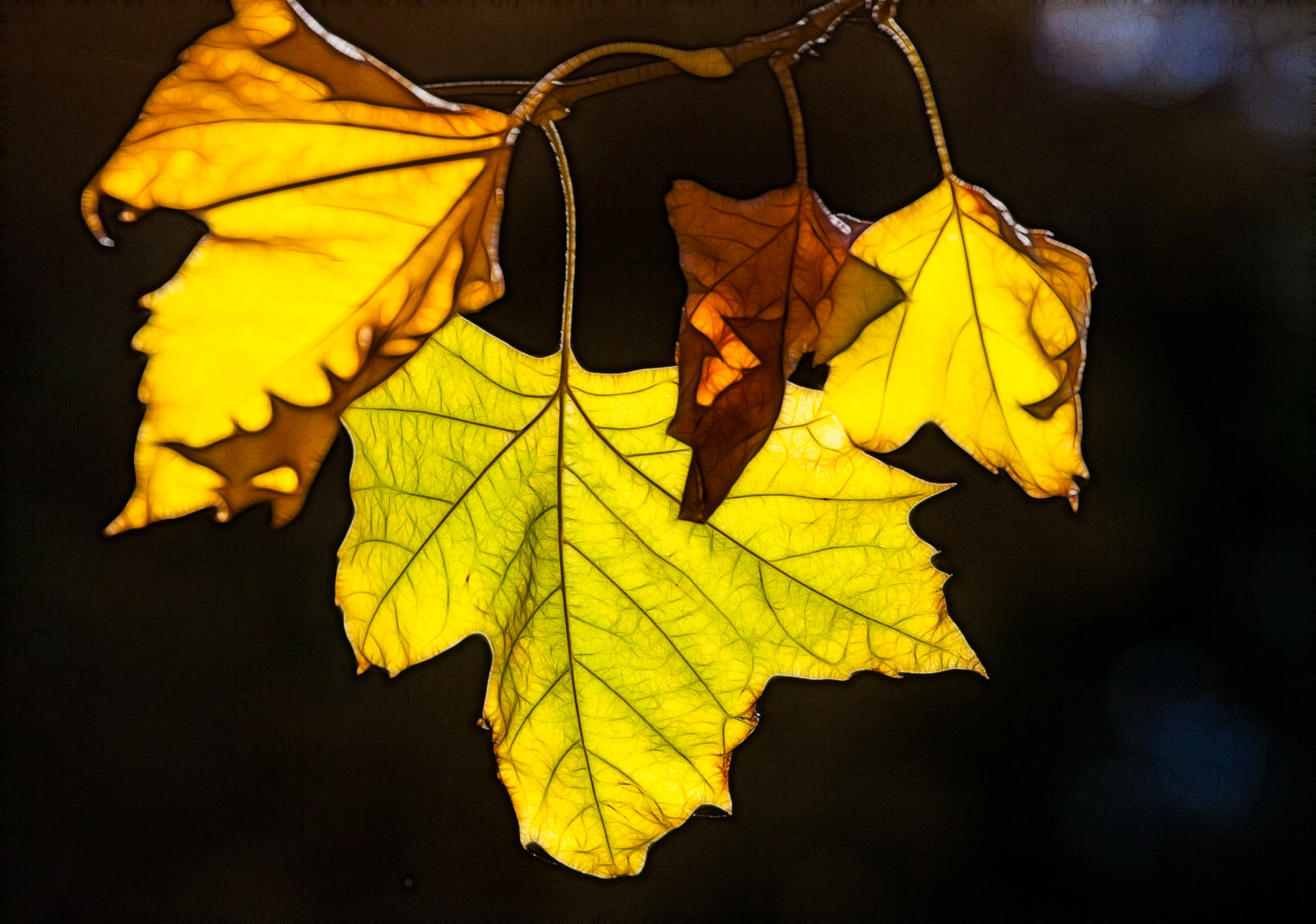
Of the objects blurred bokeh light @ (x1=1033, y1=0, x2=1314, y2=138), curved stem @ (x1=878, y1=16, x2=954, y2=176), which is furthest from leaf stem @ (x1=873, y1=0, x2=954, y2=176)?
blurred bokeh light @ (x1=1033, y1=0, x2=1314, y2=138)

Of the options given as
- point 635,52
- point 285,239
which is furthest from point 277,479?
point 635,52

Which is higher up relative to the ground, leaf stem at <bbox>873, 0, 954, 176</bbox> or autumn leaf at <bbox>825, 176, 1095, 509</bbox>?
leaf stem at <bbox>873, 0, 954, 176</bbox>

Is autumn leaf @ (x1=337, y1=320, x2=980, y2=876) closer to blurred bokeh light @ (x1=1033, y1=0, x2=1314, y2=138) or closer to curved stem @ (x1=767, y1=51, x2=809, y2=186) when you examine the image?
curved stem @ (x1=767, y1=51, x2=809, y2=186)

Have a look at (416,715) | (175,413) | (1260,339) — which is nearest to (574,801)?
(416,715)

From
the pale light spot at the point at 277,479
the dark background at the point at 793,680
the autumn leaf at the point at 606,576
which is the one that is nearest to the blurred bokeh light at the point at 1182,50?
the dark background at the point at 793,680

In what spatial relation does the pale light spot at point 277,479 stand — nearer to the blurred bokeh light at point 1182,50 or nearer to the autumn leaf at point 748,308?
the autumn leaf at point 748,308

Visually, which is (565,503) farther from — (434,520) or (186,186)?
(186,186)

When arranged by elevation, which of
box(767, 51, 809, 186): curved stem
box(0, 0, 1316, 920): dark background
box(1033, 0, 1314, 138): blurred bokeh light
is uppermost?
box(1033, 0, 1314, 138): blurred bokeh light
